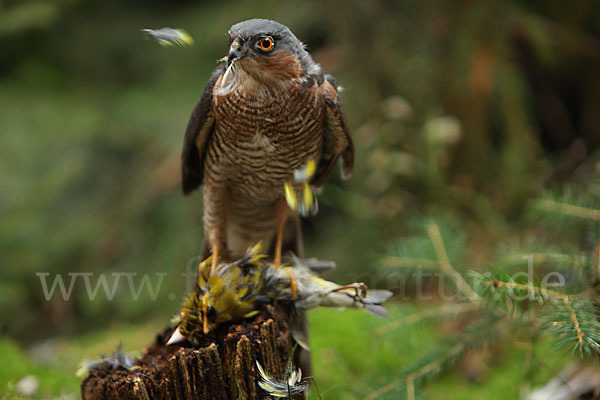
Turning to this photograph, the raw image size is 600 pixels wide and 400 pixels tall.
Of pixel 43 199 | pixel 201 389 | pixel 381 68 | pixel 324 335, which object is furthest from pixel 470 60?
pixel 43 199

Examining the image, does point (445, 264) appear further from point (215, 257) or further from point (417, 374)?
point (215, 257)

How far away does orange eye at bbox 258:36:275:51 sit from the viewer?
1.75 metres

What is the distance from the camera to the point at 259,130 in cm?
194

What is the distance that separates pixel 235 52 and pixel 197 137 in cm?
55

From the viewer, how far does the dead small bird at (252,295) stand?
6.22 feet

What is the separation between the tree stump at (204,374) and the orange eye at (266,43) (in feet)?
3.18

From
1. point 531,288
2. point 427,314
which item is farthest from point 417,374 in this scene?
point 531,288

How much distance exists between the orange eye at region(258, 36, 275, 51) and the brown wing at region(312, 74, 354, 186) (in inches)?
13.3

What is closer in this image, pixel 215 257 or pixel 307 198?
pixel 307 198

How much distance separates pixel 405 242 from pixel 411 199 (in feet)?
5.57

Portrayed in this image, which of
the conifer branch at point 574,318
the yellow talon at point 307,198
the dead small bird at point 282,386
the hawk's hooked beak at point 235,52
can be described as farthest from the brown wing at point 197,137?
the conifer branch at point 574,318

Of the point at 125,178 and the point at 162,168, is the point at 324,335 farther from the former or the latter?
the point at 125,178

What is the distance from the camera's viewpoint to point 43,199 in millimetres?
3973

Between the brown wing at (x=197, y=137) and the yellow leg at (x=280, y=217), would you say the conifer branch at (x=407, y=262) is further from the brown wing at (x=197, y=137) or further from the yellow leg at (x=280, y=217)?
the brown wing at (x=197, y=137)
